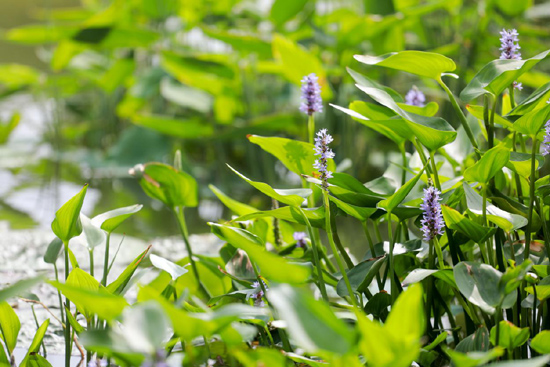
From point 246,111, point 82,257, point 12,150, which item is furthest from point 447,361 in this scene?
point 12,150

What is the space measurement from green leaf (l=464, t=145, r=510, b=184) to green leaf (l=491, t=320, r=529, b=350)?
14 cm

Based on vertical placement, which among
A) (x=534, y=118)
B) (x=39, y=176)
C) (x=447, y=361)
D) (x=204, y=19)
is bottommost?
(x=447, y=361)

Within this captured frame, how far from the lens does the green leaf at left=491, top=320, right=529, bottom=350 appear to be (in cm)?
49

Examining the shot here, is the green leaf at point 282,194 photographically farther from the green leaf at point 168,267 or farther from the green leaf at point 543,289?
the green leaf at point 543,289

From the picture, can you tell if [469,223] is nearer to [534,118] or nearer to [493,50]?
[534,118]

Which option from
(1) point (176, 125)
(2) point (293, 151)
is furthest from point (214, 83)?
(2) point (293, 151)

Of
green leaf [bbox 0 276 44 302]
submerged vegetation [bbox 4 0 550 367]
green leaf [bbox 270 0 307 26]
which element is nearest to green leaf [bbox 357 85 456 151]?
submerged vegetation [bbox 4 0 550 367]

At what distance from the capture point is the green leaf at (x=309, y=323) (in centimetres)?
36

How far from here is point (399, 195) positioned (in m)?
0.55

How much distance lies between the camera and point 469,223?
0.55m

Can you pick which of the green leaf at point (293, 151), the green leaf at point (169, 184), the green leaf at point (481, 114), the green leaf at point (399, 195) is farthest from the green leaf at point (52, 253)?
the green leaf at point (481, 114)

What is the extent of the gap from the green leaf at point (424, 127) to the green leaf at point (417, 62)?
3 cm

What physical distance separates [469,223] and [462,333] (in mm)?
289

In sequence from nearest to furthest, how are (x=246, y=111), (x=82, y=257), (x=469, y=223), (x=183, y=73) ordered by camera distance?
(x=469, y=223) → (x=82, y=257) → (x=183, y=73) → (x=246, y=111)
